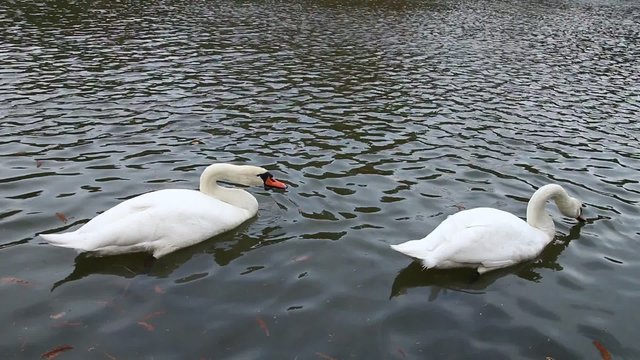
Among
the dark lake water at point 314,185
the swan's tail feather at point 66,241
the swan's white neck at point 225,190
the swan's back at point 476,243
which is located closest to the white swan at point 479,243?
the swan's back at point 476,243

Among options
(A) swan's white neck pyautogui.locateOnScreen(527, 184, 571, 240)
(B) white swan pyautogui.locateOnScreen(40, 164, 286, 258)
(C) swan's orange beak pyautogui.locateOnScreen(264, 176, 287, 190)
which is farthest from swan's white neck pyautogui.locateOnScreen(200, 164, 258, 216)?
A: (A) swan's white neck pyautogui.locateOnScreen(527, 184, 571, 240)

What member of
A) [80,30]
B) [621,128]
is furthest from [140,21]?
[621,128]

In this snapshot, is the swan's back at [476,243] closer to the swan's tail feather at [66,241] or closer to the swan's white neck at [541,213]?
the swan's white neck at [541,213]

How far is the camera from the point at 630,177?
11.3m

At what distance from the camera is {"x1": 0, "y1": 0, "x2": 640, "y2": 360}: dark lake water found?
6379 mm

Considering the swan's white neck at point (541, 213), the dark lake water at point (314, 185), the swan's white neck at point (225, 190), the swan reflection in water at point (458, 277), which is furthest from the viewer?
the swan's white neck at point (225, 190)

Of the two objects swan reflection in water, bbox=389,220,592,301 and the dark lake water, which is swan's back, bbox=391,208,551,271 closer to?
swan reflection in water, bbox=389,220,592,301

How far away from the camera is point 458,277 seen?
760cm

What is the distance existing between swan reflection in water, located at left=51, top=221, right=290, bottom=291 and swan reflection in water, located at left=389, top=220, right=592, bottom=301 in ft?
6.09

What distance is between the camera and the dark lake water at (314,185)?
20.9ft

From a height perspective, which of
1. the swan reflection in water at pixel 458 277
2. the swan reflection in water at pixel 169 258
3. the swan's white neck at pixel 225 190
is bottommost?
the swan reflection in water at pixel 169 258

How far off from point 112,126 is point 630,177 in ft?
34.9

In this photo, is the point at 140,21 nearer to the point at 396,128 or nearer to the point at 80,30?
the point at 80,30

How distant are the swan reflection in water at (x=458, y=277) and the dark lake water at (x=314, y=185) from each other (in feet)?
0.09
